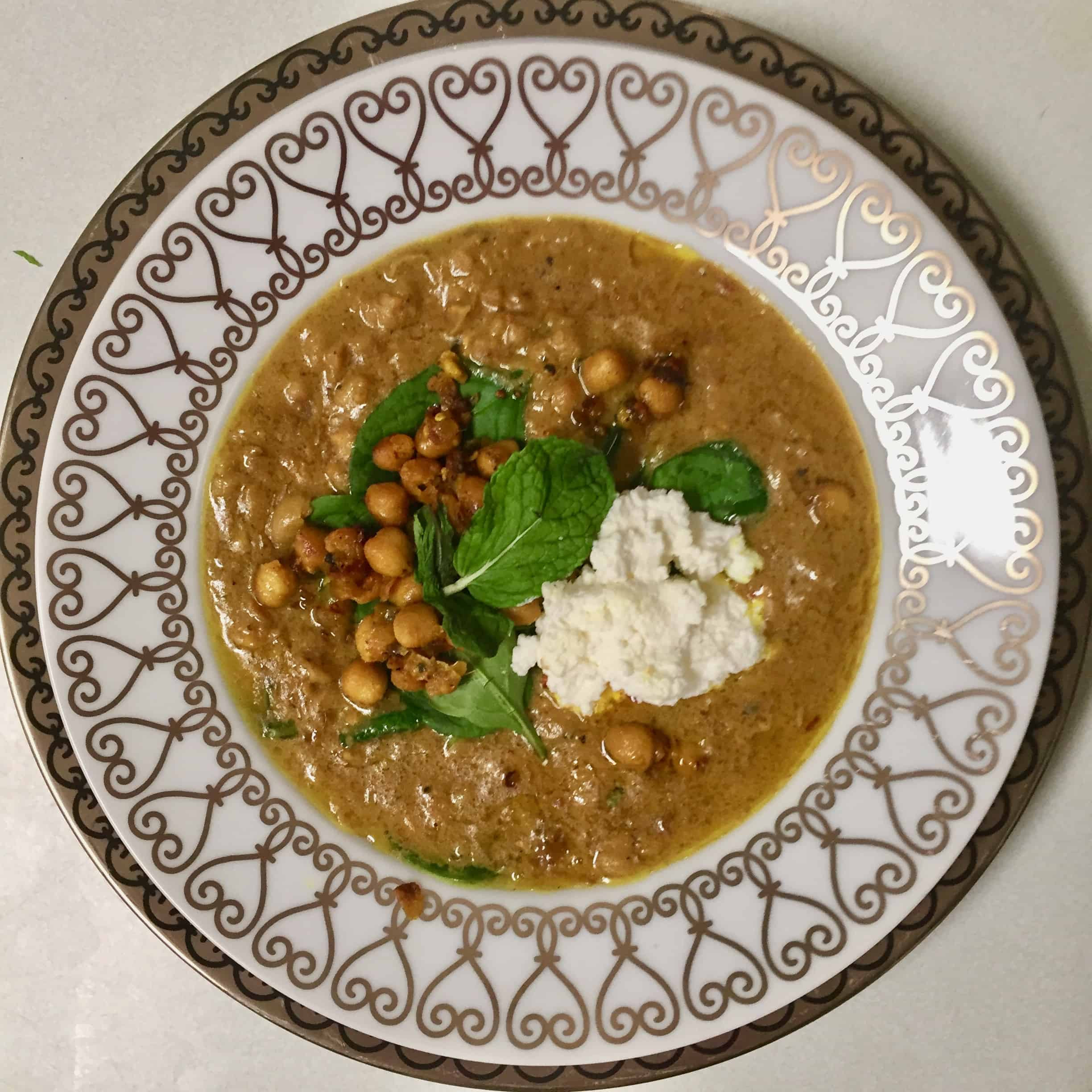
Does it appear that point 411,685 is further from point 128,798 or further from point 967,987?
point 967,987

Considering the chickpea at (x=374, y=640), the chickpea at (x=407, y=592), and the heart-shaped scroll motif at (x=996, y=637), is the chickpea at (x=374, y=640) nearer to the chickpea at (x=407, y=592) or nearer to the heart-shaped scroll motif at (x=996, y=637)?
the chickpea at (x=407, y=592)

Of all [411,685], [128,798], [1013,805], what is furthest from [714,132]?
[128,798]

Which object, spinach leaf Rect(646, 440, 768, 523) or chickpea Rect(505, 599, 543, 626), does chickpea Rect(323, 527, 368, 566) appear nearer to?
chickpea Rect(505, 599, 543, 626)

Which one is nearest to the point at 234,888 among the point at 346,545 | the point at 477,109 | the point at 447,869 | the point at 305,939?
the point at 305,939

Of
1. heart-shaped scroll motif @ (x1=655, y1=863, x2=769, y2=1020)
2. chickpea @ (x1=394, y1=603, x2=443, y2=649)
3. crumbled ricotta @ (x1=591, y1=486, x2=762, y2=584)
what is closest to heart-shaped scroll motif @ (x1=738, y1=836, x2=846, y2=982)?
heart-shaped scroll motif @ (x1=655, y1=863, x2=769, y2=1020)

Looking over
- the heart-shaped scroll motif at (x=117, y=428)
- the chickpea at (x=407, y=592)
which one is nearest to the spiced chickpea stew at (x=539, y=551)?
the chickpea at (x=407, y=592)
